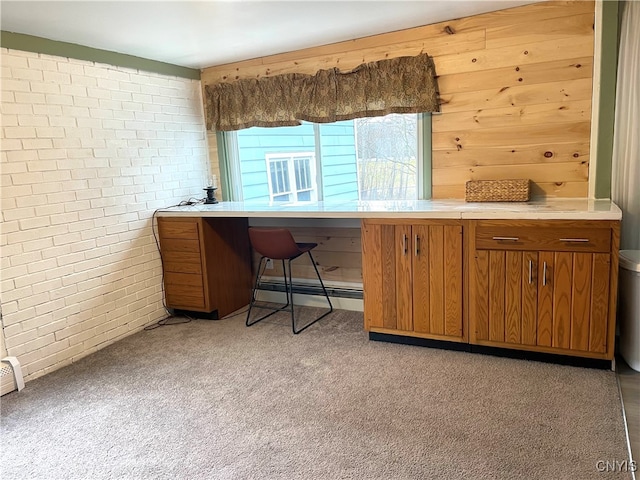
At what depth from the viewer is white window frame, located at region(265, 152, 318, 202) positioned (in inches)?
154

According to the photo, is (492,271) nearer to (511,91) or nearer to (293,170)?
(511,91)

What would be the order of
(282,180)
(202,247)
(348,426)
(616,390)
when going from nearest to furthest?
(348,426) → (616,390) → (202,247) → (282,180)

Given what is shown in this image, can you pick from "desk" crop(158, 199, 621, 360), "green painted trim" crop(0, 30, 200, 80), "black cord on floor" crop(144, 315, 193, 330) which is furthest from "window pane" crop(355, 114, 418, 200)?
"black cord on floor" crop(144, 315, 193, 330)

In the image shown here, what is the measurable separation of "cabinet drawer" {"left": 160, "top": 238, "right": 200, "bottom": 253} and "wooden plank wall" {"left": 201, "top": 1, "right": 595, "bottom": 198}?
1846 millimetres

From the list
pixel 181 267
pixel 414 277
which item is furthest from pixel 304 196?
pixel 414 277

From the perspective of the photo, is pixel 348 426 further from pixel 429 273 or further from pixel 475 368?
pixel 429 273

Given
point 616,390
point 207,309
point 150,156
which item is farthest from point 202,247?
point 616,390

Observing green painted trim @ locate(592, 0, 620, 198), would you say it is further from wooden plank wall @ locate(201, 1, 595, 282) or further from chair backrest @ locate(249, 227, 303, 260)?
chair backrest @ locate(249, 227, 303, 260)

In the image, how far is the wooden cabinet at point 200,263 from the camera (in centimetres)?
363

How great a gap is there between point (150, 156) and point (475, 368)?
2.79 metres

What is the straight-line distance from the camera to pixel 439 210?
276cm

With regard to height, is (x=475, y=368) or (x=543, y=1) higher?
(x=543, y=1)

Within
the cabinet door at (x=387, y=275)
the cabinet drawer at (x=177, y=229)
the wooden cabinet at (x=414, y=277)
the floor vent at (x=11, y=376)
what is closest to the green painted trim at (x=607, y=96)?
the wooden cabinet at (x=414, y=277)

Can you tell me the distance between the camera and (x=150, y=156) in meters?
3.69
